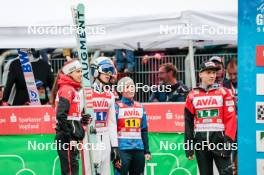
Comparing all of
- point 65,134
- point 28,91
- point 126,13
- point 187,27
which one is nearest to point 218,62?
point 187,27

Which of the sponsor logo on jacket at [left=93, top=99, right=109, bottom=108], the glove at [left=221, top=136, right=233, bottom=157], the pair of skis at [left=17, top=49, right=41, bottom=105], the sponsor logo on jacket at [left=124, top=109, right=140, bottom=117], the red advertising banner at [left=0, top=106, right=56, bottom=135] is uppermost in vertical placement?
the pair of skis at [left=17, top=49, right=41, bottom=105]

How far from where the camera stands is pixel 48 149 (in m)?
10.1

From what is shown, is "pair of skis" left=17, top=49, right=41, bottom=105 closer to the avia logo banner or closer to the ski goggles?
the ski goggles

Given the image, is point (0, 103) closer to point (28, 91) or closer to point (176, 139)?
point (28, 91)

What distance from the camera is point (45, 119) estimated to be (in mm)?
10172

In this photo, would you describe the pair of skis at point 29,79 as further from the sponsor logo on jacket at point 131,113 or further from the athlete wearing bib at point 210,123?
the athlete wearing bib at point 210,123

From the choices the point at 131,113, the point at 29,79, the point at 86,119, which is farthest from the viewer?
the point at 29,79

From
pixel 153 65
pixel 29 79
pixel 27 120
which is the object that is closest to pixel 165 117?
pixel 27 120

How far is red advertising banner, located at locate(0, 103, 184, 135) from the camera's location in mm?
9812

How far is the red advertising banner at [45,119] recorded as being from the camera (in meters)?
9.81

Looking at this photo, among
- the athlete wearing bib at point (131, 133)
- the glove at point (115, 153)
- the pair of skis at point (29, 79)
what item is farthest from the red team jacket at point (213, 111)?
the pair of skis at point (29, 79)

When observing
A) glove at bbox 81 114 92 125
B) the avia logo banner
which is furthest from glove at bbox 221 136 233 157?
glove at bbox 81 114 92 125

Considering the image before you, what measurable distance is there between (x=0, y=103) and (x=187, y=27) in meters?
3.85

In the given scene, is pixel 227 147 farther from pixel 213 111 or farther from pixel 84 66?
pixel 84 66
